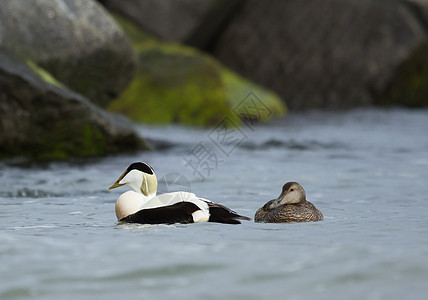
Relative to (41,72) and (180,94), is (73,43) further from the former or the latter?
(180,94)

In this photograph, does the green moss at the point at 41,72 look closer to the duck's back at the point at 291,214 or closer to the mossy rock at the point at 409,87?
the duck's back at the point at 291,214

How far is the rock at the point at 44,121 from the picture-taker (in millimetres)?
10000

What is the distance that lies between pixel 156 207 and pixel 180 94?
38.7 ft

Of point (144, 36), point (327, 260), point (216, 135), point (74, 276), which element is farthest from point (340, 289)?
point (144, 36)

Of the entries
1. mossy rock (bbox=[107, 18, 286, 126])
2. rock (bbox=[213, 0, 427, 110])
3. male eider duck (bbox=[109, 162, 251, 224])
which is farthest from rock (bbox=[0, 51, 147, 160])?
rock (bbox=[213, 0, 427, 110])

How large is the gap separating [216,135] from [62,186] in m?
6.79

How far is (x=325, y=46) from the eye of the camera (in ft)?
71.8

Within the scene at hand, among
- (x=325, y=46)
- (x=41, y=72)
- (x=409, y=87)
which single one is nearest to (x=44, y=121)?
(x=41, y=72)

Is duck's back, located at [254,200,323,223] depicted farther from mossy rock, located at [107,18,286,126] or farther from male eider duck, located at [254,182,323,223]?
mossy rock, located at [107,18,286,126]

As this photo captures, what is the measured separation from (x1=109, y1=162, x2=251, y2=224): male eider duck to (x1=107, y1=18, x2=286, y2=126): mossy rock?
10.5 m

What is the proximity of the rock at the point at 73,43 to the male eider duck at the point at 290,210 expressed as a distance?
6190mm

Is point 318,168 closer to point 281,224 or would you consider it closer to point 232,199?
point 232,199

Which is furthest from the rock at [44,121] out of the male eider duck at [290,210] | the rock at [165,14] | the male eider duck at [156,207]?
the rock at [165,14]

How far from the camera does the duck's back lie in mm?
5699
